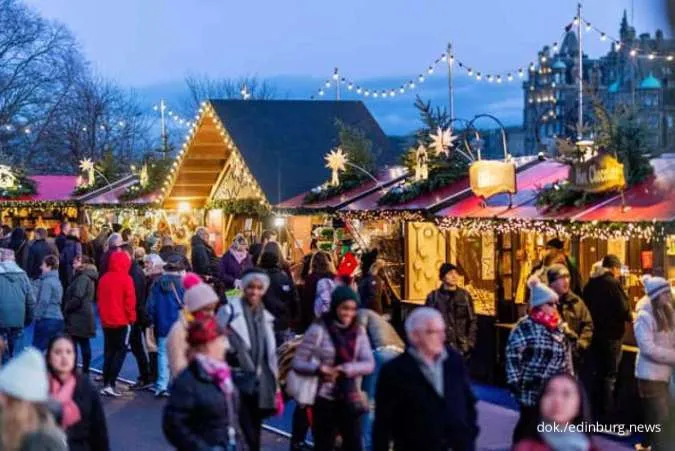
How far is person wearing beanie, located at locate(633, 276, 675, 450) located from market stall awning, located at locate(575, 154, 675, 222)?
6.89 feet

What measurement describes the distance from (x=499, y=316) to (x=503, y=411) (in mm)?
2510

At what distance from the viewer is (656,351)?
8750 millimetres

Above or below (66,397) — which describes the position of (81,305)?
above

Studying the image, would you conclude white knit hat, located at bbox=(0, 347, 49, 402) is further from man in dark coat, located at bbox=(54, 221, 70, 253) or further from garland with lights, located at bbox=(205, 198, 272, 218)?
garland with lights, located at bbox=(205, 198, 272, 218)

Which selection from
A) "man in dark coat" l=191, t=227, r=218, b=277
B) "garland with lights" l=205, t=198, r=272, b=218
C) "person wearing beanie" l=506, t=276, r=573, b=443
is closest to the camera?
"person wearing beanie" l=506, t=276, r=573, b=443

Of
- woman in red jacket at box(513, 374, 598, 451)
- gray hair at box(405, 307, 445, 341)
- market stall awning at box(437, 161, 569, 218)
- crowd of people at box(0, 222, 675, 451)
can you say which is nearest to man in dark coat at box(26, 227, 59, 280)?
crowd of people at box(0, 222, 675, 451)

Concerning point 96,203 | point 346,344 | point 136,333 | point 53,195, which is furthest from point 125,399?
point 53,195

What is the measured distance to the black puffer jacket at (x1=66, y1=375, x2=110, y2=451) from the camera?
6352 millimetres

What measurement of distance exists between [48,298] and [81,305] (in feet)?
1.54

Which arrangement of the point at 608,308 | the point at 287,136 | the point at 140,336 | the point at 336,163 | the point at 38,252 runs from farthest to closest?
1. the point at 287,136
2. the point at 336,163
3. the point at 38,252
4. the point at 140,336
5. the point at 608,308

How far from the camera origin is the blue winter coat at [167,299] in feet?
39.4

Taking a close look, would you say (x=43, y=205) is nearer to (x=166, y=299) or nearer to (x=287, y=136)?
(x=287, y=136)

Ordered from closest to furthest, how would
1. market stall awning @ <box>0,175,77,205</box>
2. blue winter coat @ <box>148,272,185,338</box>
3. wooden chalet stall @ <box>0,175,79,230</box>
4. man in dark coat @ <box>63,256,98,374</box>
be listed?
1. blue winter coat @ <box>148,272,185,338</box>
2. man in dark coat @ <box>63,256,98,374</box>
3. wooden chalet stall @ <box>0,175,79,230</box>
4. market stall awning @ <box>0,175,77,205</box>

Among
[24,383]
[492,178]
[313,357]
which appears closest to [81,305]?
[492,178]
